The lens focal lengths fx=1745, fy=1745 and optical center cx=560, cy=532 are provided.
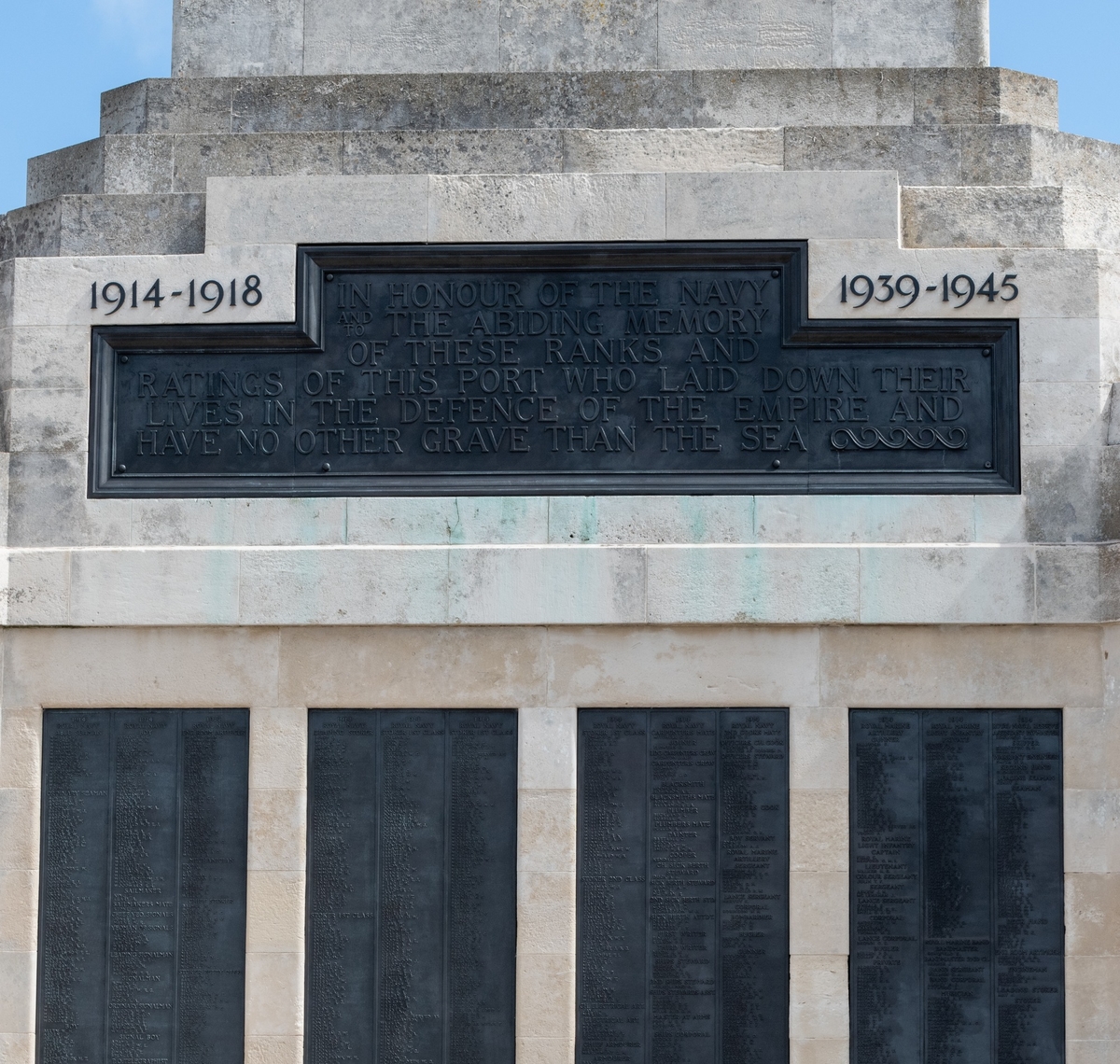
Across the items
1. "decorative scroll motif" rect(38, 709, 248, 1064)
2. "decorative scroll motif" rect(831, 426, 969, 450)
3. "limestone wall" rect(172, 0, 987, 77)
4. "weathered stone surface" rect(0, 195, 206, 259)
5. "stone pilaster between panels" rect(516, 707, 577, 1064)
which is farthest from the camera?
"limestone wall" rect(172, 0, 987, 77)

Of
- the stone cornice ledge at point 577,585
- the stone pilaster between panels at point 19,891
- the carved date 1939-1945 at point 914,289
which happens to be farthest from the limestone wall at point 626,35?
the stone pilaster between panels at point 19,891

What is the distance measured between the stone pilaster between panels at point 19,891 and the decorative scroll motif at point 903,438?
8.25 m

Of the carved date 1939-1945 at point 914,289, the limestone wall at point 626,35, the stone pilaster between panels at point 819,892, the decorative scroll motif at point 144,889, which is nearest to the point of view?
the stone pilaster between panels at point 819,892

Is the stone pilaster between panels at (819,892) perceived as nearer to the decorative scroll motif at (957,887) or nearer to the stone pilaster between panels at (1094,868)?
the decorative scroll motif at (957,887)

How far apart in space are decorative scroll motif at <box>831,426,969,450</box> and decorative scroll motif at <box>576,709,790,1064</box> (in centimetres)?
272

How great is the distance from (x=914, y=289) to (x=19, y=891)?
10219 mm

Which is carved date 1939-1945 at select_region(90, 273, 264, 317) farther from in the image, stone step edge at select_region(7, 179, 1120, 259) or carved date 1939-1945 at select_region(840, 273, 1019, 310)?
carved date 1939-1945 at select_region(840, 273, 1019, 310)

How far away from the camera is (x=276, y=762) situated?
53.9 ft

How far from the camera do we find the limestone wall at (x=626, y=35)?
1886 cm

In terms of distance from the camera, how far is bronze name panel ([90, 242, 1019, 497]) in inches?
659

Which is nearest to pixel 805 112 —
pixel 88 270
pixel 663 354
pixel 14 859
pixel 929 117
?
pixel 929 117

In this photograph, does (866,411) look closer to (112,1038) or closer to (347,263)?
(347,263)

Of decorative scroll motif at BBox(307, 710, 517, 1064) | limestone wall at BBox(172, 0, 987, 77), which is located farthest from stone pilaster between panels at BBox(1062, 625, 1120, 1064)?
limestone wall at BBox(172, 0, 987, 77)

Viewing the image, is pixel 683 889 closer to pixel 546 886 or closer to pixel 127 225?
pixel 546 886
